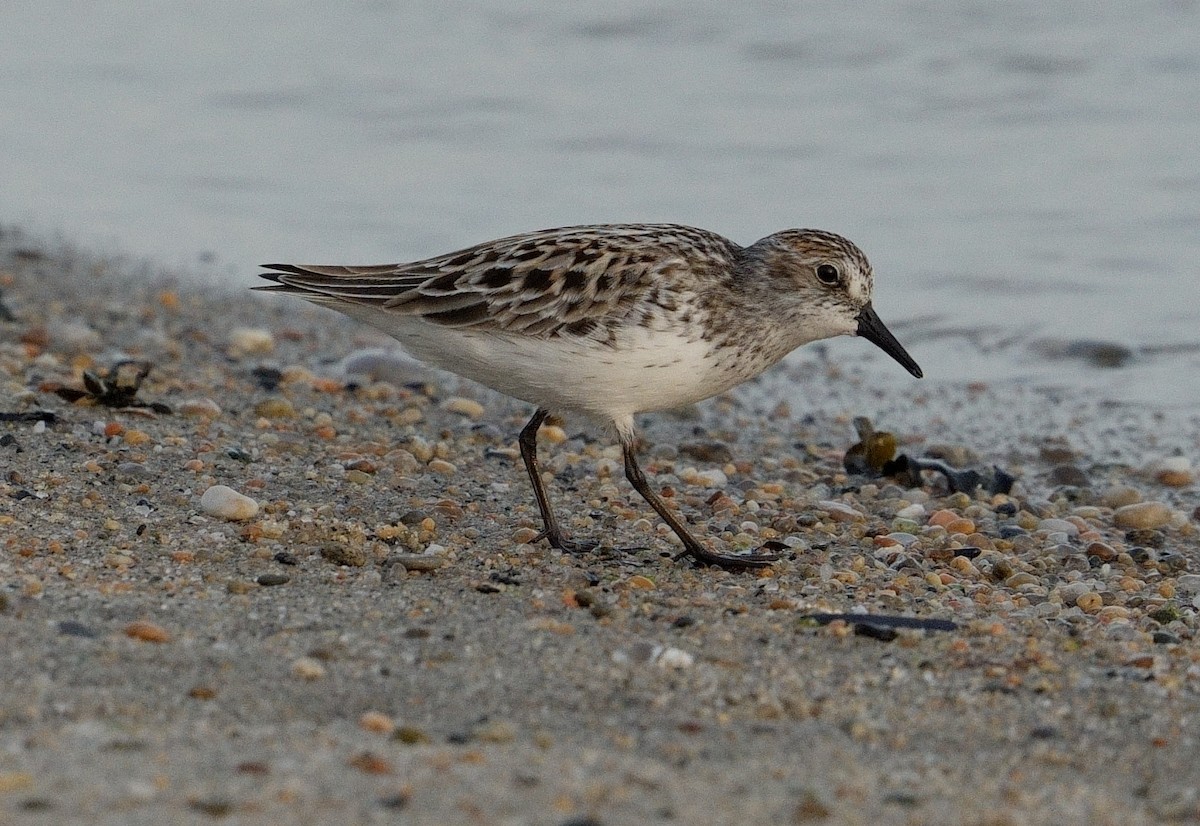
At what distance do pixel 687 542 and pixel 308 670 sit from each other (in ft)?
6.72

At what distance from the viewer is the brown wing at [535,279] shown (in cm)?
620

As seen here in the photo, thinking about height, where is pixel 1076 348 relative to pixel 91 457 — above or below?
above

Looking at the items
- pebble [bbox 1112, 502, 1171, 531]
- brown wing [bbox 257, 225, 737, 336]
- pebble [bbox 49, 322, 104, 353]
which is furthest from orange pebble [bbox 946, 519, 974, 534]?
pebble [bbox 49, 322, 104, 353]

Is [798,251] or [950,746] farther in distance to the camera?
[798,251]

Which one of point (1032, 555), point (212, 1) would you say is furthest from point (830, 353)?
point (212, 1)

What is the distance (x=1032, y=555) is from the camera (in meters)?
6.82

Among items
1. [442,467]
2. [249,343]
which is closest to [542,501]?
[442,467]

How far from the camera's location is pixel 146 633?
4785 millimetres

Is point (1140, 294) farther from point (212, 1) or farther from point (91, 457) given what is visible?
point (212, 1)

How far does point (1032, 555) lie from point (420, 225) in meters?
6.54

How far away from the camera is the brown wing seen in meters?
6.20

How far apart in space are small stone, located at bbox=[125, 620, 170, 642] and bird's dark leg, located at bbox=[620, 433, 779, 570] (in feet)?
7.08

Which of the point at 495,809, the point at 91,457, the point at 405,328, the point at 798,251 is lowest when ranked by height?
the point at 495,809

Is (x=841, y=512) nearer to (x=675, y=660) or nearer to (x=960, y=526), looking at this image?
(x=960, y=526)
